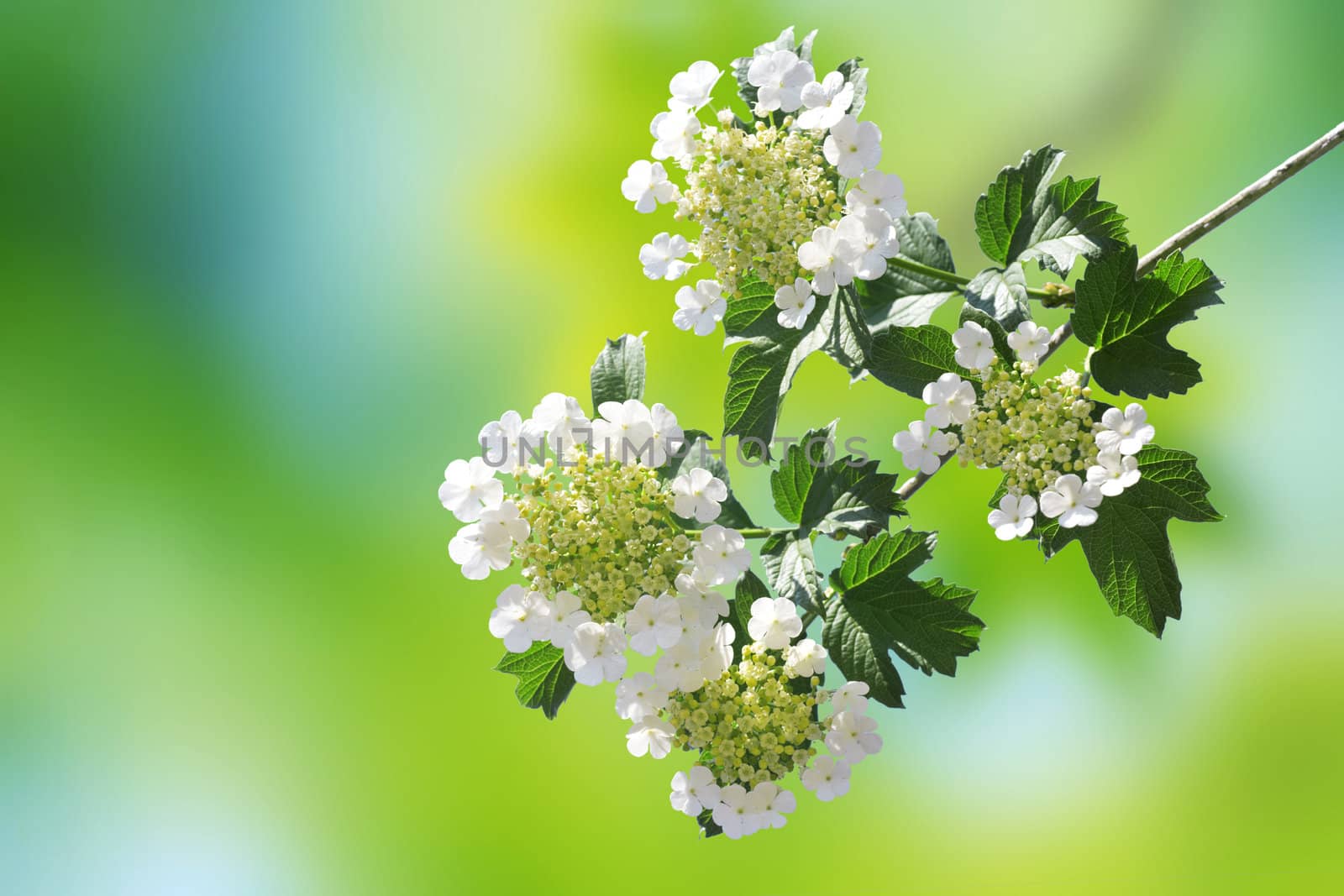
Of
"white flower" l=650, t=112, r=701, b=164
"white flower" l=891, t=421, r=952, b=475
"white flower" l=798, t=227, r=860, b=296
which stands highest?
"white flower" l=650, t=112, r=701, b=164

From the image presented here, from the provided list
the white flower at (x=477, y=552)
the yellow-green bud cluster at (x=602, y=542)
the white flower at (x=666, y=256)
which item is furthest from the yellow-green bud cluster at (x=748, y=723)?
the white flower at (x=666, y=256)

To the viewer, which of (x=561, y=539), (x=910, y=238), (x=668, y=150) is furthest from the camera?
(x=910, y=238)

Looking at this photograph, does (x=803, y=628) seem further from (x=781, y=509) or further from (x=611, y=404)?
(x=611, y=404)

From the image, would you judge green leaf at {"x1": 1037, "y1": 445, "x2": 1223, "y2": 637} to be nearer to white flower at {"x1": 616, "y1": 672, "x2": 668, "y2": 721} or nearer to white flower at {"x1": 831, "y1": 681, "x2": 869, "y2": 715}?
white flower at {"x1": 831, "y1": 681, "x2": 869, "y2": 715}

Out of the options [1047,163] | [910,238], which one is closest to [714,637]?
[910,238]

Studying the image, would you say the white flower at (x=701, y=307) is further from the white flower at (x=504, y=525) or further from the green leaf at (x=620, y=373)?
the white flower at (x=504, y=525)

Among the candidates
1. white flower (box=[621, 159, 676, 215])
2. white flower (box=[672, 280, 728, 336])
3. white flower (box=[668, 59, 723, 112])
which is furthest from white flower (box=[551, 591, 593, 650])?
white flower (box=[668, 59, 723, 112])
